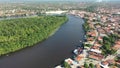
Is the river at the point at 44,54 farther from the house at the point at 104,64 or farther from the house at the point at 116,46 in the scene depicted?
the house at the point at 116,46

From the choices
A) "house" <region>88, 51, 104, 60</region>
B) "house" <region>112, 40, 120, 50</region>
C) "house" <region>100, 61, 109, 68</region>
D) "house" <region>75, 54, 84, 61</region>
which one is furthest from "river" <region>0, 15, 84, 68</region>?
"house" <region>112, 40, 120, 50</region>

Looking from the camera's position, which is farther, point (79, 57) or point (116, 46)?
point (116, 46)

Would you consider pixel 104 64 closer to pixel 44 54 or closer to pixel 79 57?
pixel 79 57

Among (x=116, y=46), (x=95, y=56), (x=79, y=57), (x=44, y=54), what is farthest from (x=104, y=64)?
(x=44, y=54)

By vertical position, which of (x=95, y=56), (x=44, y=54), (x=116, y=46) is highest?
(x=116, y=46)

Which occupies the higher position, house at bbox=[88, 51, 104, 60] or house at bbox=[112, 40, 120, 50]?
house at bbox=[112, 40, 120, 50]

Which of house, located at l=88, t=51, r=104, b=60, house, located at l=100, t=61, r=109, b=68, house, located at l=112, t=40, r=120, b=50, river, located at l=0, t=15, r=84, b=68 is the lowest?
river, located at l=0, t=15, r=84, b=68

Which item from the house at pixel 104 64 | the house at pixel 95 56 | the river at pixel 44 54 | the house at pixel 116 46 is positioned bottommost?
the river at pixel 44 54

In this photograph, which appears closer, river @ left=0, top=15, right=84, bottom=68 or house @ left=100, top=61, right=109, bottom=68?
house @ left=100, top=61, right=109, bottom=68

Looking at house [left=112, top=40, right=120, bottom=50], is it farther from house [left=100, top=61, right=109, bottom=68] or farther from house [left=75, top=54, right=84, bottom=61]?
house [left=75, top=54, right=84, bottom=61]

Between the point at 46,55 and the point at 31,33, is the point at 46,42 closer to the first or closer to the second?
the point at 31,33

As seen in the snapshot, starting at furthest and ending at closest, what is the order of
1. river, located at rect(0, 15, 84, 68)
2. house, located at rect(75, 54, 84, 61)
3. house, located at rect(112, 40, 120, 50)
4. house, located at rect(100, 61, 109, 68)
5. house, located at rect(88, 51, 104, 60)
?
1. house, located at rect(112, 40, 120, 50)
2. house, located at rect(88, 51, 104, 60)
3. river, located at rect(0, 15, 84, 68)
4. house, located at rect(75, 54, 84, 61)
5. house, located at rect(100, 61, 109, 68)

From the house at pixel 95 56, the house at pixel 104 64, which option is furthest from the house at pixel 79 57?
the house at pixel 104 64
